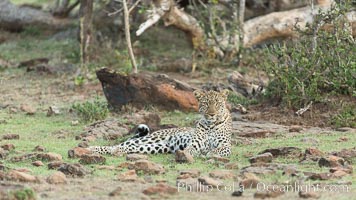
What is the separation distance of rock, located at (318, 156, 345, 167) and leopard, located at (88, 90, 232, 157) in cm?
180

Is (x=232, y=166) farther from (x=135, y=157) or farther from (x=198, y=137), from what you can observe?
(x=198, y=137)

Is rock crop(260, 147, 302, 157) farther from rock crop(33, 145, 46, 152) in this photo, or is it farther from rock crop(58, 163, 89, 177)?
rock crop(33, 145, 46, 152)

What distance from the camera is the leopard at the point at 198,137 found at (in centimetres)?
1245

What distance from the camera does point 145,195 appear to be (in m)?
8.71

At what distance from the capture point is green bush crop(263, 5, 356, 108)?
1532 centimetres

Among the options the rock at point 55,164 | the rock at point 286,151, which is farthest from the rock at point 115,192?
the rock at point 286,151

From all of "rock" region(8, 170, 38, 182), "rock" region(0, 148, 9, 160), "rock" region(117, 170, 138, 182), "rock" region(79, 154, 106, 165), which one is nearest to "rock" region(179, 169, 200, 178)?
"rock" region(117, 170, 138, 182)

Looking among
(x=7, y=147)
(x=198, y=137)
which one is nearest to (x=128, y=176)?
(x=198, y=137)

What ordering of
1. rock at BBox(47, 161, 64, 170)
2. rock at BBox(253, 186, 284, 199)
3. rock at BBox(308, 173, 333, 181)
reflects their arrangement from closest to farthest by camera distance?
rock at BBox(253, 186, 284, 199) < rock at BBox(308, 173, 333, 181) < rock at BBox(47, 161, 64, 170)

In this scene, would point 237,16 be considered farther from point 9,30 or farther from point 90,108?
point 9,30

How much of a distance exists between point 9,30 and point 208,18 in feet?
22.8

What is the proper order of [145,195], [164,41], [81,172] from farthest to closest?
[164,41], [81,172], [145,195]

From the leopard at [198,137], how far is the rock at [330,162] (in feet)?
5.89

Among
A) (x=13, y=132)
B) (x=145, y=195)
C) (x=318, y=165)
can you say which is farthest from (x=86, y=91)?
(x=145, y=195)
